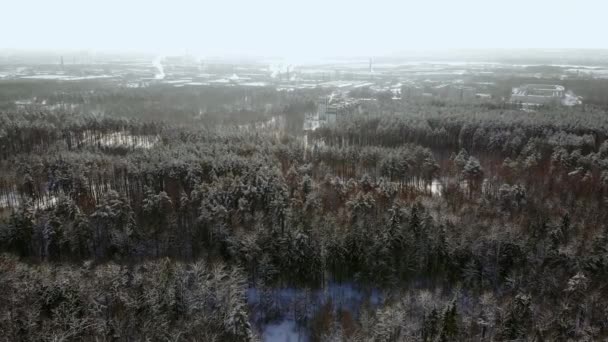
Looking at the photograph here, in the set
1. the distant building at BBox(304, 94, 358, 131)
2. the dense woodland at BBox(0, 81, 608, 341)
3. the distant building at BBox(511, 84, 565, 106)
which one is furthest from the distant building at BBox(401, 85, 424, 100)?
the dense woodland at BBox(0, 81, 608, 341)

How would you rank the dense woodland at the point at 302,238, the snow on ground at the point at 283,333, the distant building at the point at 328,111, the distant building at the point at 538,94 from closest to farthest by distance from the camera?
the dense woodland at the point at 302,238
the snow on ground at the point at 283,333
the distant building at the point at 328,111
the distant building at the point at 538,94

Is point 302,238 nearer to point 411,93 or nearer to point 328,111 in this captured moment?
point 328,111

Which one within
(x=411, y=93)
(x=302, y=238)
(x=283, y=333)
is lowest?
(x=283, y=333)

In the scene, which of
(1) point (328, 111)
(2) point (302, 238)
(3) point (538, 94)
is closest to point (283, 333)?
(2) point (302, 238)

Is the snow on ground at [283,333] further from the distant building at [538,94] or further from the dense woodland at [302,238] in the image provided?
the distant building at [538,94]

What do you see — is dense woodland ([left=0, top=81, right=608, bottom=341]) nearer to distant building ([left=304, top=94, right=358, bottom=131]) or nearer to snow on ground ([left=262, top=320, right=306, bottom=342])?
snow on ground ([left=262, top=320, right=306, bottom=342])

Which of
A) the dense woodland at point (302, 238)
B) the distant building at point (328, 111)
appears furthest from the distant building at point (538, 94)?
the dense woodland at point (302, 238)

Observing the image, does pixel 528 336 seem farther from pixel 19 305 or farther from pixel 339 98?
pixel 339 98

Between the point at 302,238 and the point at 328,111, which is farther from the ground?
the point at 328,111
